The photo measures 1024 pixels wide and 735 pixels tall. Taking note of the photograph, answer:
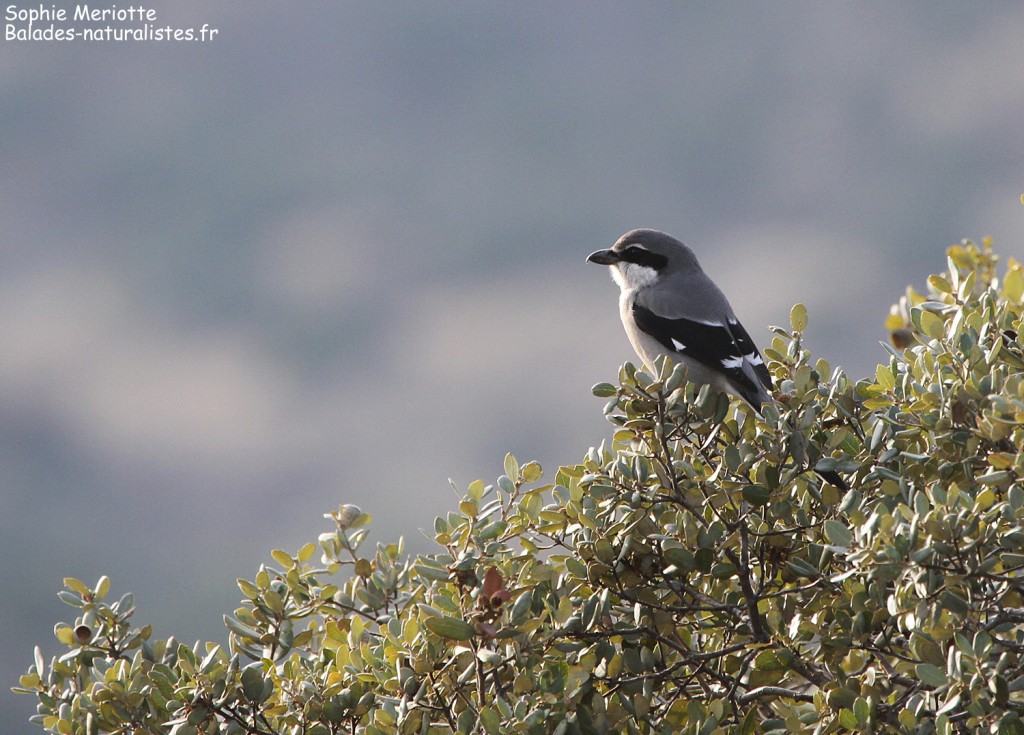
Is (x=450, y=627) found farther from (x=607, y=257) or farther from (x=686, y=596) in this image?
(x=607, y=257)

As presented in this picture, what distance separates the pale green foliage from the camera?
2473mm

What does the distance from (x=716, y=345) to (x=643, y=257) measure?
1133 millimetres

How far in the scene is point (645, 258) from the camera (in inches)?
241

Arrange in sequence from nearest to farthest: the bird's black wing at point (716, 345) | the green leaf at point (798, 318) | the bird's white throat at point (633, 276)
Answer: the green leaf at point (798, 318), the bird's black wing at point (716, 345), the bird's white throat at point (633, 276)

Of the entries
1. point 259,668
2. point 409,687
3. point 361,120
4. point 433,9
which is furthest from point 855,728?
point 433,9

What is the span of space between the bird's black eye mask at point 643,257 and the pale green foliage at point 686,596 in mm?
2696

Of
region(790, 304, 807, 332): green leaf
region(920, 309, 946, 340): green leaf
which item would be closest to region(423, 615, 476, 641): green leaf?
region(920, 309, 946, 340): green leaf

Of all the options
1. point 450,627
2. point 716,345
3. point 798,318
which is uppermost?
point 716,345

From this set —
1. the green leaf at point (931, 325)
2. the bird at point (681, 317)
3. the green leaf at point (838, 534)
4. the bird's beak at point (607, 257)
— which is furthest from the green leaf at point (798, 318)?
the bird's beak at point (607, 257)

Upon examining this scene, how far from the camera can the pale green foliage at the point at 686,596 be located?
247 centimetres

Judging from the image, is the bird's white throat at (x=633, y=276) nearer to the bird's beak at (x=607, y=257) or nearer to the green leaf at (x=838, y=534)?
the bird's beak at (x=607, y=257)

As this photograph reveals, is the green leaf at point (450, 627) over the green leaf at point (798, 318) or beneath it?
beneath

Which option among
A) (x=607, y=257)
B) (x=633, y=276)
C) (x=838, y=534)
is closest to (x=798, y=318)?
(x=838, y=534)

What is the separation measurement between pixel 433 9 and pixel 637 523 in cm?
8713
